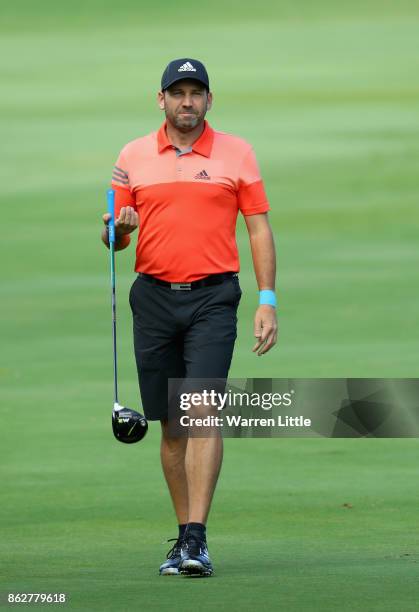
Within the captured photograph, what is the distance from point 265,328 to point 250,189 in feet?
1.75

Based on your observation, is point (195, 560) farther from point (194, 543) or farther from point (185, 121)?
point (185, 121)

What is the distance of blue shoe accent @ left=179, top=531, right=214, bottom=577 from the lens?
672 cm

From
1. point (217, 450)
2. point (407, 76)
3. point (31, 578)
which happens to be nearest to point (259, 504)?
point (217, 450)

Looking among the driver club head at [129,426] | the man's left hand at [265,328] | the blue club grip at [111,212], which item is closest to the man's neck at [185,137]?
the blue club grip at [111,212]

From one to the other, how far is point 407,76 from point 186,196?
51.1 ft

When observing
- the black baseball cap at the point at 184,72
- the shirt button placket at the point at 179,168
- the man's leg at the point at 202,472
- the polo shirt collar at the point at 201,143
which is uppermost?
the black baseball cap at the point at 184,72

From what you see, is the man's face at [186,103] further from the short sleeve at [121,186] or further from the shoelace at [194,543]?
the shoelace at [194,543]

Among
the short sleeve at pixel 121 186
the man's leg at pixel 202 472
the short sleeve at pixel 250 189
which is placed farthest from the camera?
the short sleeve at pixel 121 186

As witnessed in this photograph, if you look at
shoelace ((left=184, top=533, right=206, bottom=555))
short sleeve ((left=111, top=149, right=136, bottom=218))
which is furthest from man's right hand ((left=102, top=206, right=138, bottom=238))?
shoelace ((left=184, top=533, right=206, bottom=555))

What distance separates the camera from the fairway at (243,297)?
7211 millimetres

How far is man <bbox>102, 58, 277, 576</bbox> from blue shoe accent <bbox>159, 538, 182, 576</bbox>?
0.06m

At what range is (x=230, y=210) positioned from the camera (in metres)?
7.24

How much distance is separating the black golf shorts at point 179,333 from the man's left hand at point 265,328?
10 cm

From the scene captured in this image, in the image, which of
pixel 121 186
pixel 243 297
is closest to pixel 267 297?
pixel 121 186
